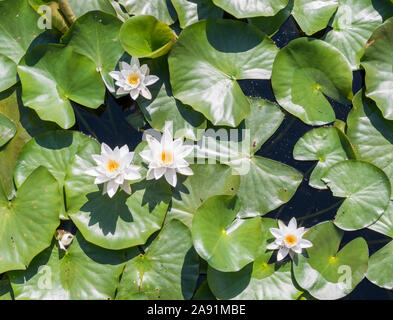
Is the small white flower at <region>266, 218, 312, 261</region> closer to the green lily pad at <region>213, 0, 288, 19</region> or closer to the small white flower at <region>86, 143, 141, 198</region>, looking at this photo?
the small white flower at <region>86, 143, 141, 198</region>

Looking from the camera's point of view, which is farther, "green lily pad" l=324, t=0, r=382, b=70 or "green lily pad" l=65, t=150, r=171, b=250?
"green lily pad" l=324, t=0, r=382, b=70

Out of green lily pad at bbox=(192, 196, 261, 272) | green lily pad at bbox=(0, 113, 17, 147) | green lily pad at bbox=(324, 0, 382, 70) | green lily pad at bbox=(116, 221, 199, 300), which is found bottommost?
green lily pad at bbox=(116, 221, 199, 300)

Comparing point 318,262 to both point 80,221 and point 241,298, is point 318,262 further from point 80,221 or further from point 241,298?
point 80,221

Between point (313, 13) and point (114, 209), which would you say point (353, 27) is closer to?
point (313, 13)

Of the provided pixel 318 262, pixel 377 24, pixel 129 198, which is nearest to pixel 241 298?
pixel 318 262

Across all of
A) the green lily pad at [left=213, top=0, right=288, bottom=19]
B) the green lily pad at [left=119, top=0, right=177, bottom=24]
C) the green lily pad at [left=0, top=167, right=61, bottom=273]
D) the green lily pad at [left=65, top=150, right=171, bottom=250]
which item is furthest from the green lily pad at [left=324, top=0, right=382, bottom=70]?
the green lily pad at [left=0, top=167, right=61, bottom=273]

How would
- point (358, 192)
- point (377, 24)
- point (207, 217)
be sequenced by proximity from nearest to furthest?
point (207, 217)
point (358, 192)
point (377, 24)

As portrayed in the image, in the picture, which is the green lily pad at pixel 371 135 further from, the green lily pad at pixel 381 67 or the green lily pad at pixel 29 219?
the green lily pad at pixel 29 219

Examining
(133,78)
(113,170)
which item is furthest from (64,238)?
(133,78)
